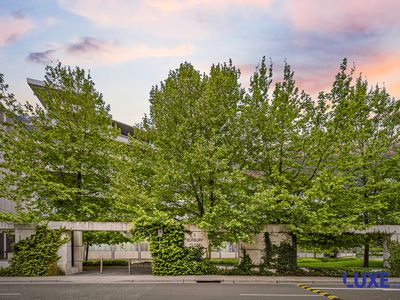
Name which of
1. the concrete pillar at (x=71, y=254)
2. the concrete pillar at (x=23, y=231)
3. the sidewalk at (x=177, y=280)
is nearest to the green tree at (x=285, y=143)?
the sidewalk at (x=177, y=280)

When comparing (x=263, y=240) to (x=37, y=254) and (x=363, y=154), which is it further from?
(x=37, y=254)

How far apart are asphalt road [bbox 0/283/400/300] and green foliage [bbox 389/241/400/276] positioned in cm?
630

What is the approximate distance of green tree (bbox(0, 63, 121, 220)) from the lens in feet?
72.8

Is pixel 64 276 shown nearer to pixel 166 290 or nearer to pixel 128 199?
pixel 128 199

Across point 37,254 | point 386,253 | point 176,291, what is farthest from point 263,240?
point 37,254

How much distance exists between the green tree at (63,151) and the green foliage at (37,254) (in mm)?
1466

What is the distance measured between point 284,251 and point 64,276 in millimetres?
11322

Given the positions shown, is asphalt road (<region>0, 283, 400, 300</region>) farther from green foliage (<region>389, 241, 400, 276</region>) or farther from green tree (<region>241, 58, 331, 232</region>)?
green foliage (<region>389, 241, 400, 276</region>)

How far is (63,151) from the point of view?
22.9 m

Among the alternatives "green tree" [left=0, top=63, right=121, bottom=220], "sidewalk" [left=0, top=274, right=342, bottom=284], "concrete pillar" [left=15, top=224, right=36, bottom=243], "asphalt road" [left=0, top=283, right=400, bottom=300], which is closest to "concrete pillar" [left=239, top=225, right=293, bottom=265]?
"sidewalk" [left=0, top=274, right=342, bottom=284]

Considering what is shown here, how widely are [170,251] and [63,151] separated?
8.42 m

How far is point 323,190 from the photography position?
1992cm

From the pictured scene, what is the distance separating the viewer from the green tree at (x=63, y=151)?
22203 millimetres

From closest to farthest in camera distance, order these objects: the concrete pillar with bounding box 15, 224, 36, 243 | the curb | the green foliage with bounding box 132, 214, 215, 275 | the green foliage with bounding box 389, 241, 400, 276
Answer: the curb, the green foliage with bounding box 132, 214, 215, 275, the concrete pillar with bounding box 15, 224, 36, 243, the green foliage with bounding box 389, 241, 400, 276
